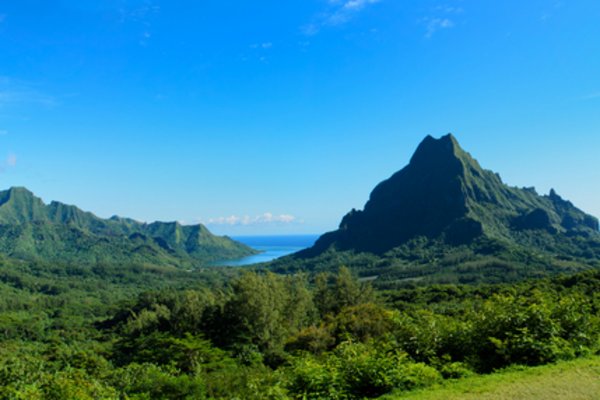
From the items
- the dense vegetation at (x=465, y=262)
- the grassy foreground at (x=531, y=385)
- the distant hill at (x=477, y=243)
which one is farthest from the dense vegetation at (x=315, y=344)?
the distant hill at (x=477, y=243)

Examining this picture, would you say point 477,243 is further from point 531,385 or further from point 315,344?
point 531,385

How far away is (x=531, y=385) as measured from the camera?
8.97 m

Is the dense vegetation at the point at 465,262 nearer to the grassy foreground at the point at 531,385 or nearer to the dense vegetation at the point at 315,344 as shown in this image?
the dense vegetation at the point at 315,344

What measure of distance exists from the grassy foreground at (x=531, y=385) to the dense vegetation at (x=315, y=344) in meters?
0.55

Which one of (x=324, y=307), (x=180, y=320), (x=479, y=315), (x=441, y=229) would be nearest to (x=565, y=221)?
(x=441, y=229)

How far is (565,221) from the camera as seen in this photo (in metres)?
196

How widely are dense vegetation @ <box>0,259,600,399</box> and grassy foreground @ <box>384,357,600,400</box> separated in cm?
55

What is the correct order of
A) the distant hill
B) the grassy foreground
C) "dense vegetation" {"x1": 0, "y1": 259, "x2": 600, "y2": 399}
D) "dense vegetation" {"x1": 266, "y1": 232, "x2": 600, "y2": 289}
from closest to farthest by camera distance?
the grassy foreground < "dense vegetation" {"x1": 0, "y1": 259, "x2": 600, "y2": 399} < "dense vegetation" {"x1": 266, "y1": 232, "x2": 600, "y2": 289} < the distant hill

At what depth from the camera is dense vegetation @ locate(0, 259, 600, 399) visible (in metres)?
10.2

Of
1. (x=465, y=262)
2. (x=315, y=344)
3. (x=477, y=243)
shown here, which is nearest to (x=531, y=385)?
(x=315, y=344)

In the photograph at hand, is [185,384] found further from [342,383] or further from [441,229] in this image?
[441,229]

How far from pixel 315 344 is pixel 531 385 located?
19935 mm

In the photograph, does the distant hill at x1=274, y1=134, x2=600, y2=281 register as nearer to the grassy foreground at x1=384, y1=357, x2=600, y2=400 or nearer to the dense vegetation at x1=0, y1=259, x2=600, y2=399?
the dense vegetation at x1=0, y1=259, x2=600, y2=399

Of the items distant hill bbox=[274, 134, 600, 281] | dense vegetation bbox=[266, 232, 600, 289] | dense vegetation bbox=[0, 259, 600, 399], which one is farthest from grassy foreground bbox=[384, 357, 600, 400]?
distant hill bbox=[274, 134, 600, 281]
